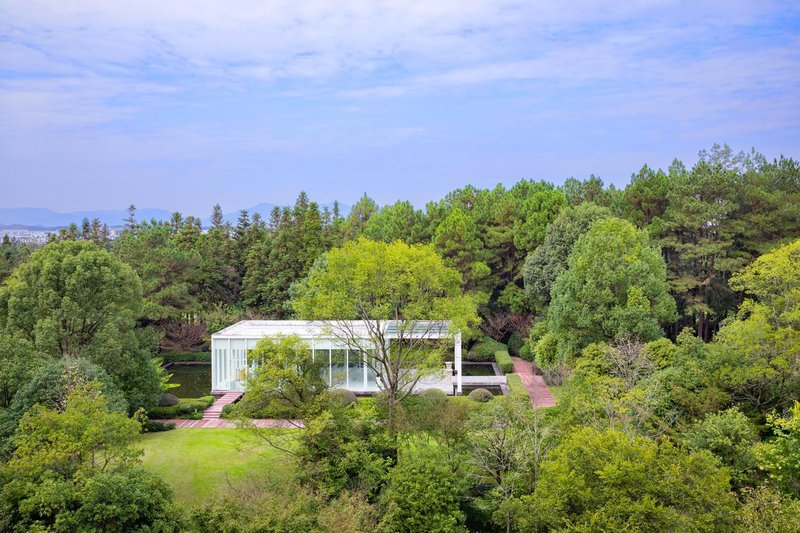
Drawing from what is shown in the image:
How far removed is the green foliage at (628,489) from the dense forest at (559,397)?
0.13 feet

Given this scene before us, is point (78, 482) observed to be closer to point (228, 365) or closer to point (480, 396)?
point (228, 365)

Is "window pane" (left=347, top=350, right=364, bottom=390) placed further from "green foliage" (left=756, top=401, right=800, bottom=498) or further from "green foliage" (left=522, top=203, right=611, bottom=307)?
"green foliage" (left=756, top=401, right=800, bottom=498)

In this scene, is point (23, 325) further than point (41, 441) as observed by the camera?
Yes

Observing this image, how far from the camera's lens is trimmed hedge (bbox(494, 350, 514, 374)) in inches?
1106

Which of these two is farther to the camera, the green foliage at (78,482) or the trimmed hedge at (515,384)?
the trimmed hedge at (515,384)

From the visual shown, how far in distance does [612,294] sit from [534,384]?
19.2 feet

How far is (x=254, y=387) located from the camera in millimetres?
14867

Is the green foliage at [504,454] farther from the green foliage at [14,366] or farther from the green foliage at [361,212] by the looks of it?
the green foliage at [361,212]

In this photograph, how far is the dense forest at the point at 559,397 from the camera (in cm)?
1116

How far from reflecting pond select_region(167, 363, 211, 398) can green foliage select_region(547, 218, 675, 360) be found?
16199mm

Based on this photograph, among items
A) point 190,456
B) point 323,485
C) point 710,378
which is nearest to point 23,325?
point 190,456

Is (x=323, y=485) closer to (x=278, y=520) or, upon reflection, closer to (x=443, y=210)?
(x=278, y=520)

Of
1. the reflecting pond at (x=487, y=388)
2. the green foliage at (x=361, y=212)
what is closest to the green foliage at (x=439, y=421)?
the reflecting pond at (x=487, y=388)

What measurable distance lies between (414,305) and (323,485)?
6.46 metres
